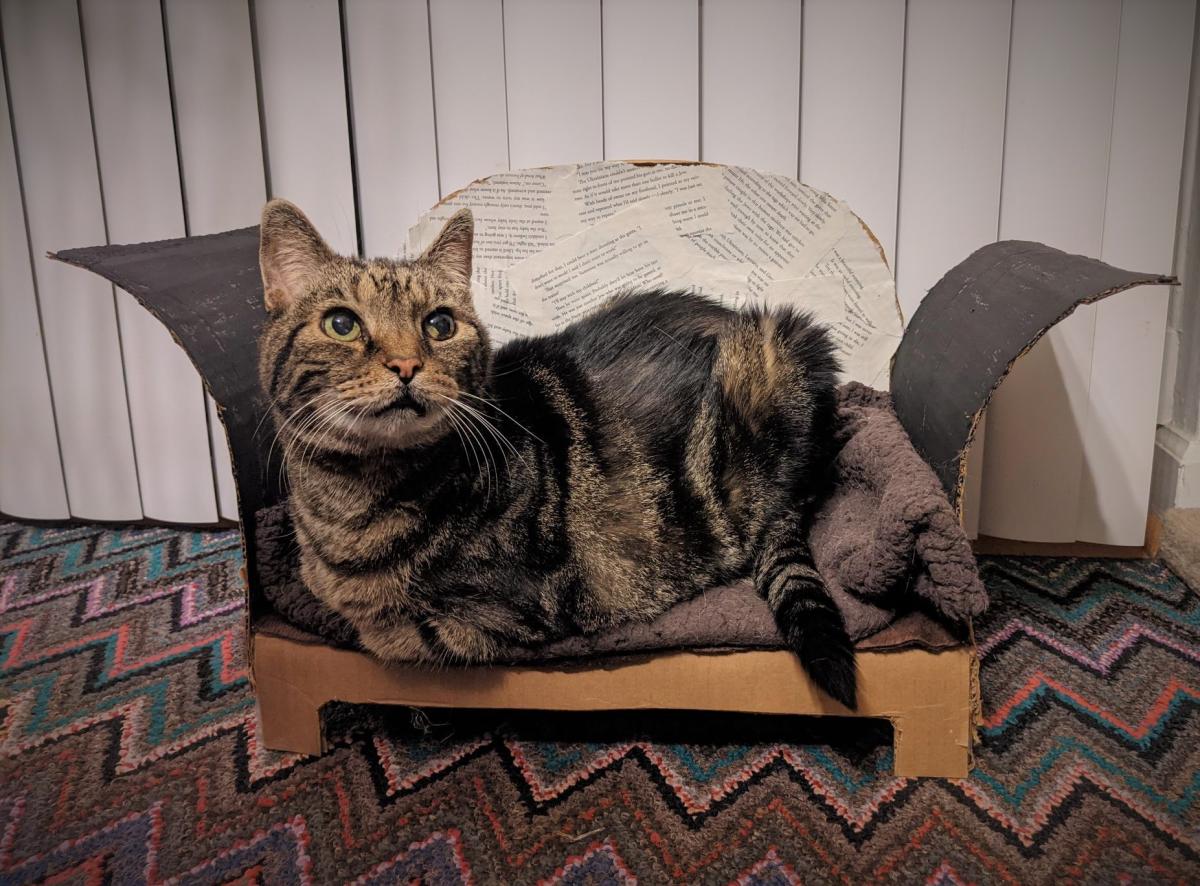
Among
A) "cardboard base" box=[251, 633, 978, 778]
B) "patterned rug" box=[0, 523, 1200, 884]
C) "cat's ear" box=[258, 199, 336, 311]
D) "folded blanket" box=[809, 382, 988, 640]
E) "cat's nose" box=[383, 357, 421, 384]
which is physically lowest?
"patterned rug" box=[0, 523, 1200, 884]

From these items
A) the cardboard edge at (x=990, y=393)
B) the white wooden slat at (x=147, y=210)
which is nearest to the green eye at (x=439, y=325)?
the cardboard edge at (x=990, y=393)

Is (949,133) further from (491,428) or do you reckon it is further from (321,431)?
(321,431)

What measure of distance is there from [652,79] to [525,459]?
38.6 inches

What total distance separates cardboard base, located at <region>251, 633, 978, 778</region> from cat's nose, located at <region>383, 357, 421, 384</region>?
0.44 metres

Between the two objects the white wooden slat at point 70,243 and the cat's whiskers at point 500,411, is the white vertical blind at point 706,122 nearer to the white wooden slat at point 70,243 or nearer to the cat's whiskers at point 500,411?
the white wooden slat at point 70,243

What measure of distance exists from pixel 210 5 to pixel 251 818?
1.62m

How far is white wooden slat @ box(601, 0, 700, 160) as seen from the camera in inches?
64.4

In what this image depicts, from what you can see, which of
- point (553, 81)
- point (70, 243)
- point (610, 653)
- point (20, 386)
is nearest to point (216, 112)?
point (70, 243)

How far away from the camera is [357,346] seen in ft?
3.17

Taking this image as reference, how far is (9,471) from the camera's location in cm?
212

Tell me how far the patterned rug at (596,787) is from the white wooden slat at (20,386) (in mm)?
765

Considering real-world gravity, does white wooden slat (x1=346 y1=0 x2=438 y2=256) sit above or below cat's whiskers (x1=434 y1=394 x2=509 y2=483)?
above

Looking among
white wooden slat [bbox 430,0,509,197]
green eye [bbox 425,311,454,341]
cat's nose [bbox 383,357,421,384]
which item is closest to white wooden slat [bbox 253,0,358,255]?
white wooden slat [bbox 430,0,509,197]

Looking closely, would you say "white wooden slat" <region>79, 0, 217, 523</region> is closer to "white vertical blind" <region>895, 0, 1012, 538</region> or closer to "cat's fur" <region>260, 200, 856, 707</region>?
"cat's fur" <region>260, 200, 856, 707</region>
